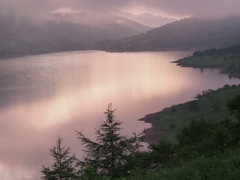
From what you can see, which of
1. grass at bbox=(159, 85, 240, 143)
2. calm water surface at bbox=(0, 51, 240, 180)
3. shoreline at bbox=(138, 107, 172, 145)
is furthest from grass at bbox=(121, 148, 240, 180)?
shoreline at bbox=(138, 107, 172, 145)

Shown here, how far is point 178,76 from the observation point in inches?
3989

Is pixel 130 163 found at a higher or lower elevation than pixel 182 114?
higher

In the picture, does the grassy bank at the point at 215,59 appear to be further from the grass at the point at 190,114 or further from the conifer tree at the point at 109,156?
the conifer tree at the point at 109,156

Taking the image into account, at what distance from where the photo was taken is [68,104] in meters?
65.8

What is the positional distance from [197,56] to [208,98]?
3600 inches

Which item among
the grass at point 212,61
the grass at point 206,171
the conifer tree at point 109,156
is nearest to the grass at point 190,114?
the conifer tree at point 109,156

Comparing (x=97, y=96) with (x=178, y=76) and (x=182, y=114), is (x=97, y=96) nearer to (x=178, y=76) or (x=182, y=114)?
(x=182, y=114)

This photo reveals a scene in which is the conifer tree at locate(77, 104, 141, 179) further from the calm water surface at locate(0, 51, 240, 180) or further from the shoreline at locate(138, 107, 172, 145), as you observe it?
the shoreline at locate(138, 107, 172, 145)

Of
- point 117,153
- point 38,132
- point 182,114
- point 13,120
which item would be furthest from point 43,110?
point 117,153

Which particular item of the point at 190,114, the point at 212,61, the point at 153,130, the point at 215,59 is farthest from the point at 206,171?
the point at 215,59

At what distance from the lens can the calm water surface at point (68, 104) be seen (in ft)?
130

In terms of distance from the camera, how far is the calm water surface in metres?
39.8

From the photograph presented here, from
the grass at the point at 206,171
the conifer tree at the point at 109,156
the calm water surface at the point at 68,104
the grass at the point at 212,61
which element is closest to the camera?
the grass at the point at 206,171

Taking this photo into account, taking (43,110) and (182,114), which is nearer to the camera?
(182,114)
